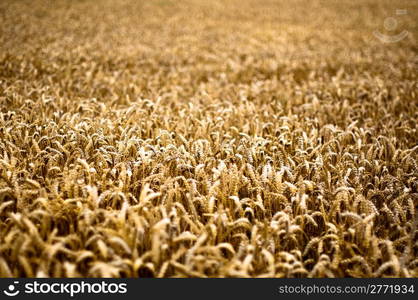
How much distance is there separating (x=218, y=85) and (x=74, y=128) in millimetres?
3850

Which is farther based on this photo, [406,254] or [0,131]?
[0,131]

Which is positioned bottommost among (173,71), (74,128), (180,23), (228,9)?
(74,128)

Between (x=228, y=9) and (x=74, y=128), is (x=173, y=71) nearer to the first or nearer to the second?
(x=74, y=128)

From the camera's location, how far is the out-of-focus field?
2.05 meters

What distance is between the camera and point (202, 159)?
3.09 m

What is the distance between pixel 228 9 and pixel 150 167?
2078cm

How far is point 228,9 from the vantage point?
21500 mm

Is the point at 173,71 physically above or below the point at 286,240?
→ above

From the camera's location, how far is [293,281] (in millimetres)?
1964

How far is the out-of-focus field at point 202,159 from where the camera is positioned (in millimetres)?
2053

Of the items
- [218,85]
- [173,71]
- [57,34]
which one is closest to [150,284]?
[218,85]

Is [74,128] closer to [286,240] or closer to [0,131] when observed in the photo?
[0,131]

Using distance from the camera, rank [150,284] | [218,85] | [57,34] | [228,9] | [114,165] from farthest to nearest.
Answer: [228,9] < [57,34] < [218,85] < [114,165] < [150,284]

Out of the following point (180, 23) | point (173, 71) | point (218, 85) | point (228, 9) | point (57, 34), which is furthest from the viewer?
point (228, 9)
